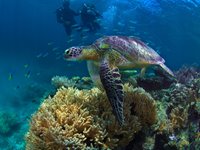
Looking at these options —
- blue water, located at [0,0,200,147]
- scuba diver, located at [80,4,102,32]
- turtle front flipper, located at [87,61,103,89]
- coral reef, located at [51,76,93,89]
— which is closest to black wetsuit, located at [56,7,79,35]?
blue water, located at [0,0,200,147]

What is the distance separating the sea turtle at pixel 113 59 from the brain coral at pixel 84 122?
31 centimetres

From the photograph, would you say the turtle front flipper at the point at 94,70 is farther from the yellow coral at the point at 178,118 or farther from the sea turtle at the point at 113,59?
the yellow coral at the point at 178,118

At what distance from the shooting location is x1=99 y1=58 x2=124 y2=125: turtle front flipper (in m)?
3.68

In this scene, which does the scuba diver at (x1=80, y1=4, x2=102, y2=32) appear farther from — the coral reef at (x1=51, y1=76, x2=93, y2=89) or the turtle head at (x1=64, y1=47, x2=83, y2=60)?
the turtle head at (x1=64, y1=47, x2=83, y2=60)

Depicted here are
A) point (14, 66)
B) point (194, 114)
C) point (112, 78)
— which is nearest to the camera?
point (112, 78)

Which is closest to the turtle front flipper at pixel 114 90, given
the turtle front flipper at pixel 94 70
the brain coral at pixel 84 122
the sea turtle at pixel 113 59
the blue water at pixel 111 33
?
the sea turtle at pixel 113 59

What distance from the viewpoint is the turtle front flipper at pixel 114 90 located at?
12.1ft

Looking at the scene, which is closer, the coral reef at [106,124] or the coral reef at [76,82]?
the coral reef at [106,124]

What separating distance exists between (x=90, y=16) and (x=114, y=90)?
47.0ft

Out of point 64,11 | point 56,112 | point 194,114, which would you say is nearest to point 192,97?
point 194,114

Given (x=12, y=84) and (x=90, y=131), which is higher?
(x=90, y=131)

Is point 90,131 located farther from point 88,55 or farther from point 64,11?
point 64,11

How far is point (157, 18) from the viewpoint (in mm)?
34719

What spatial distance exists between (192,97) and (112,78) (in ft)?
7.24
